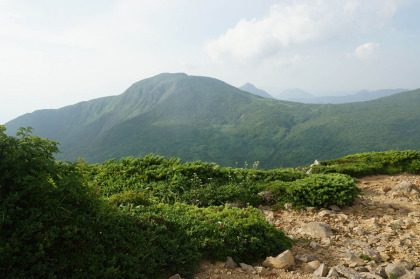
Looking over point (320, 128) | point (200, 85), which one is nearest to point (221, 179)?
point (320, 128)

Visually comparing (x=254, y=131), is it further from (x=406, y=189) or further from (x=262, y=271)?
(x=262, y=271)

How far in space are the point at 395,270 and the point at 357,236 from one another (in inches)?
72.2

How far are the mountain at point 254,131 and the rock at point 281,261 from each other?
220 ft

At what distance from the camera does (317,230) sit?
5.98 meters

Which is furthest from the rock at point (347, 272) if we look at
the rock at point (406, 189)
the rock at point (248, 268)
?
the rock at point (406, 189)

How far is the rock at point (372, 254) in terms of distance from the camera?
473cm

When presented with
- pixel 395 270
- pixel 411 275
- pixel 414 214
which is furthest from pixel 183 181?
pixel 414 214

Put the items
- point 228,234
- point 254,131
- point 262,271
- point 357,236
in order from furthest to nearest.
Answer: point 254,131 < point 357,236 < point 228,234 < point 262,271

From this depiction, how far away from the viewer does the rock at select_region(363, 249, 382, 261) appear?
4.73m

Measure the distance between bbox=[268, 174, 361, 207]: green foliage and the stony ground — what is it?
265mm

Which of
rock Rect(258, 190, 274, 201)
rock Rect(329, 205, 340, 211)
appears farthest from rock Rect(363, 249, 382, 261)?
rock Rect(258, 190, 274, 201)

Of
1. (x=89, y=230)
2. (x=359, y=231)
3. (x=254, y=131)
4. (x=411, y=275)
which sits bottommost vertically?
(x=254, y=131)

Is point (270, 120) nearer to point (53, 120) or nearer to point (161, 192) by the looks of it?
point (161, 192)

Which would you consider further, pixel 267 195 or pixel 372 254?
pixel 267 195
